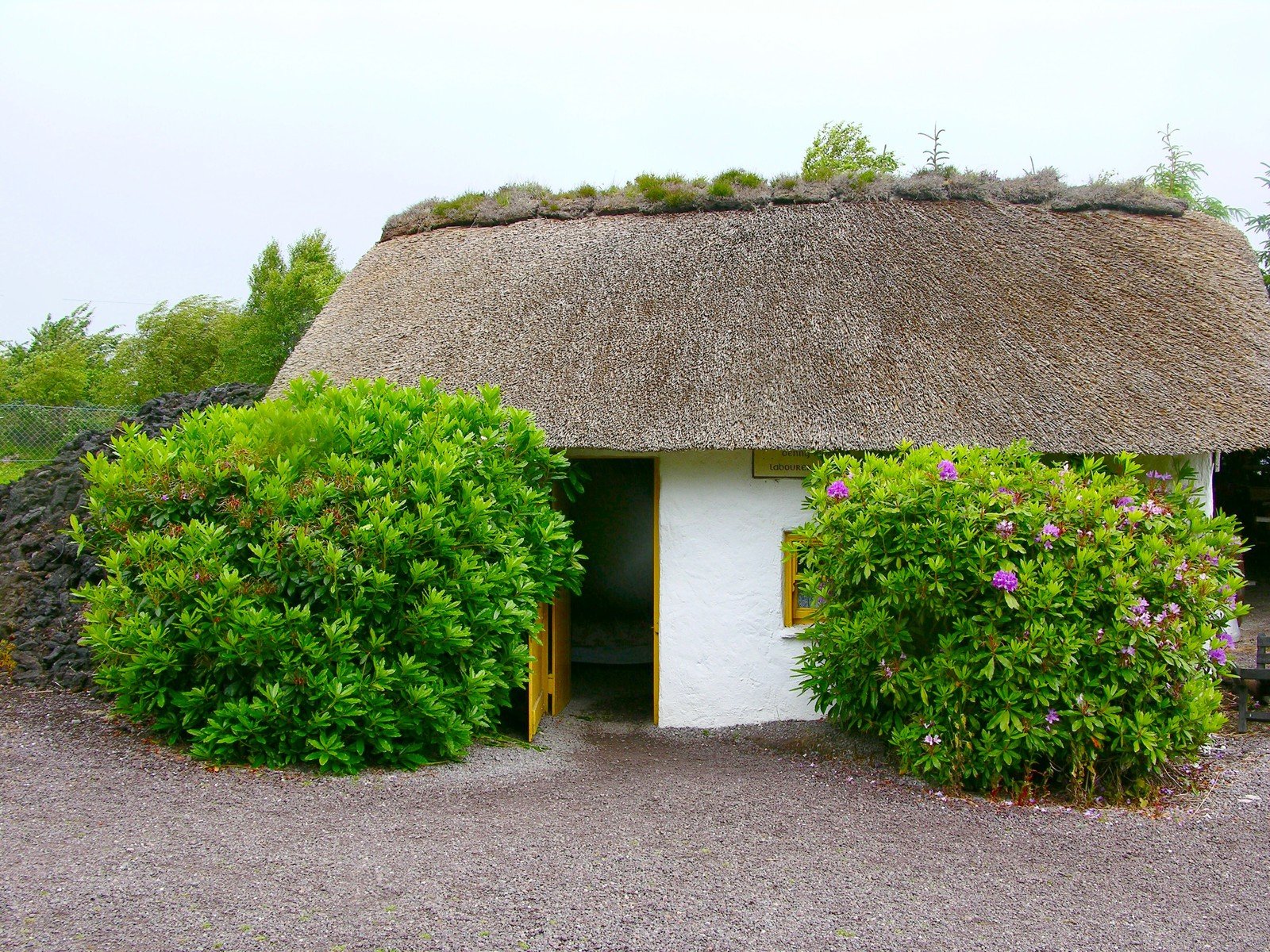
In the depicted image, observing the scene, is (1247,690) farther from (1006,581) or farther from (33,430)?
(33,430)

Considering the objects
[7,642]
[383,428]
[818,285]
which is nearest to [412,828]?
[383,428]

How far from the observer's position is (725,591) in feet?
24.8

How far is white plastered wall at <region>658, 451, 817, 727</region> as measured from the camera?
298 inches

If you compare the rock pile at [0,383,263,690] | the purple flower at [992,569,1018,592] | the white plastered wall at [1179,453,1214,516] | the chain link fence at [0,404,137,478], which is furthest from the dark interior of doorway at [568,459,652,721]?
the chain link fence at [0,404,137,478]

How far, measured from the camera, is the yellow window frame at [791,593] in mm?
7566

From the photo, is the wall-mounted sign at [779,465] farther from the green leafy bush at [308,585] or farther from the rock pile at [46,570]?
the rock pile at [46,570]

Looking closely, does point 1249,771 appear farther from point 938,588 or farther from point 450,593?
point 450,593

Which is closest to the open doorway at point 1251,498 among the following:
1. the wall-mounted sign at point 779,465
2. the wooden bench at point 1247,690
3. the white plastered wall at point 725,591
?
the wooden bench at point 1247,690

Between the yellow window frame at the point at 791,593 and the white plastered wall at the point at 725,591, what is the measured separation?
53 millimetres

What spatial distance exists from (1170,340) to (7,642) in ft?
Result: 35.2

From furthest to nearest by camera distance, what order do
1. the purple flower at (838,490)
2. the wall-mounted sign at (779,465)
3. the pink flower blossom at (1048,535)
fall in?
1. the wall-mounted sign at (779,465)
2. the purple flower at (838,490)
3. the pink flower blossom at (1048,535)

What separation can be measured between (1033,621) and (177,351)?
100 ft

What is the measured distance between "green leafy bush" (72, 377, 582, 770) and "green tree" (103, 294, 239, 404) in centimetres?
2519

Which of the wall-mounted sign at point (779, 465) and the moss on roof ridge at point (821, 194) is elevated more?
the moss on roof ridge at point (821, 194)
